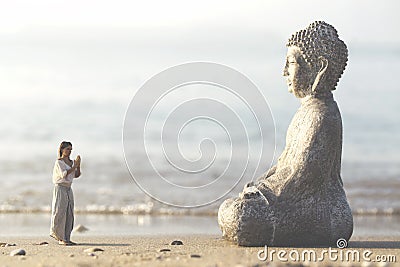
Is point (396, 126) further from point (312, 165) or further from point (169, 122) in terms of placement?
point (312, 165)

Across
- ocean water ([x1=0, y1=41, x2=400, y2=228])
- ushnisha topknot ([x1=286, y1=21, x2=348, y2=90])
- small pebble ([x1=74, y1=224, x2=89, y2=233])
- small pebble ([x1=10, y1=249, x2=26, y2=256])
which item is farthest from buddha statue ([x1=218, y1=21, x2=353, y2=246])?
ocean water ([x1=0, y1=41, x2=400, y2=228])

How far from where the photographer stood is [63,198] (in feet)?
31.0

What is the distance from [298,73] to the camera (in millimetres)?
9102

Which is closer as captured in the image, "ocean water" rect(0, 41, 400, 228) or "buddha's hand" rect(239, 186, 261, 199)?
"buddha's hand" rect(239, 186, 261, 199)

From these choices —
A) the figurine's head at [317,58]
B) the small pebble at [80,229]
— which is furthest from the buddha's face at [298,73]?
the small pebble at [80,229]

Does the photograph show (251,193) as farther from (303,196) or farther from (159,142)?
(159,142)

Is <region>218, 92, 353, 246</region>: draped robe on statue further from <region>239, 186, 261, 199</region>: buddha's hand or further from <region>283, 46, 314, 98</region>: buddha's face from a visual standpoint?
<region>283, 46, 314, 98</region>: buddha's face

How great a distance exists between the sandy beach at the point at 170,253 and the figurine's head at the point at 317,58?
6.19 feet

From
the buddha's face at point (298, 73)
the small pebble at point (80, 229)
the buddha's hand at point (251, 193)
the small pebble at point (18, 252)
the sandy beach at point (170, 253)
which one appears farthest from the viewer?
the small pebble at point (80, 229)

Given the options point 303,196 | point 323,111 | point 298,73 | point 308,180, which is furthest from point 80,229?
point 323,111

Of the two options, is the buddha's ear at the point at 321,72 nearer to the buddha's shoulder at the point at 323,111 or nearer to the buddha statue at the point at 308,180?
the buddha statue at the point at 308,180

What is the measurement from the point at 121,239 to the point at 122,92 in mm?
22280

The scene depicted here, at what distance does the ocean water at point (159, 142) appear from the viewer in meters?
16.0

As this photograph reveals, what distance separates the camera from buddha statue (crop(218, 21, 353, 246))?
867 centimetres
